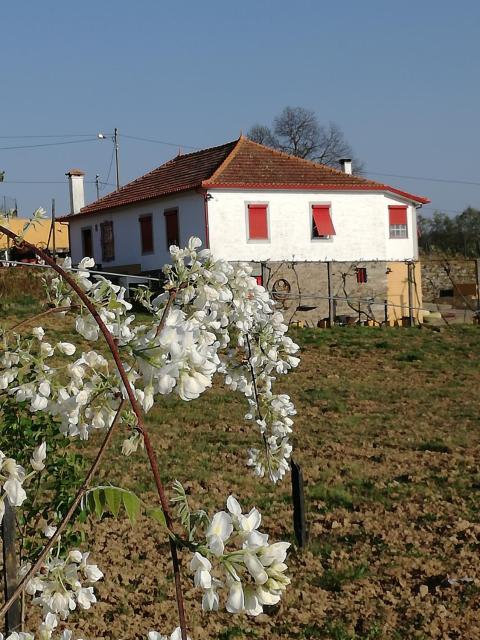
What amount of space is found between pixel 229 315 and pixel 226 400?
811 centimetres

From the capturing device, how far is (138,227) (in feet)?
90.6

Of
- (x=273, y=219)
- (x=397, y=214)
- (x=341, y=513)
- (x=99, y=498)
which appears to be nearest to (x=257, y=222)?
(x=273, y=219)

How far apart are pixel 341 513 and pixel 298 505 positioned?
0.95 m

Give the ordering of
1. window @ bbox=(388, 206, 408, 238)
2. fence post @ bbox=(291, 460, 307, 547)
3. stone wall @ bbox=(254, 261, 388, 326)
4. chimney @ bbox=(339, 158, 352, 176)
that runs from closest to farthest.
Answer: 1. fence post @ bbox=(291, 460, 307, 547)
2. stone wall @ bbox=(254, 261, 388, 326)
3. window @ bbox=(388, 206, 408, 238)
4. chimney @ bbox=(339, 158, 352, 176)

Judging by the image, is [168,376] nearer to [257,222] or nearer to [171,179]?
[257,222]

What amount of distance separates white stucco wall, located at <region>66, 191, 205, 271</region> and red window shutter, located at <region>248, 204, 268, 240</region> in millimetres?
1441

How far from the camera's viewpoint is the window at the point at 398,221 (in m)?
27.6

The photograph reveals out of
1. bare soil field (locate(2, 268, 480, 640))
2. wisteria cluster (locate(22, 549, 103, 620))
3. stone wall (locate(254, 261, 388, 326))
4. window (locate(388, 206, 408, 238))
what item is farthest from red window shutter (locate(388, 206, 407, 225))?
wisteria cluster (locate(22, 549, 103, 620))

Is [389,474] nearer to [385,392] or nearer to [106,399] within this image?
[385,392]

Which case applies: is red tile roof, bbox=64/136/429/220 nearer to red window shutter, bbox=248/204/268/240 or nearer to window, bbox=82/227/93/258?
red window shutter, bbox=248/204/268/240

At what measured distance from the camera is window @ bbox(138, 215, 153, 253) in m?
27.0

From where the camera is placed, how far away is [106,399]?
1.77 meters

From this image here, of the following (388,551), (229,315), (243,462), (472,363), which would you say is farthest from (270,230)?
(229,315)

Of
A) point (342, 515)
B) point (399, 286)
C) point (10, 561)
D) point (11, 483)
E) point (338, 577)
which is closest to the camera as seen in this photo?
point (11, 483)
